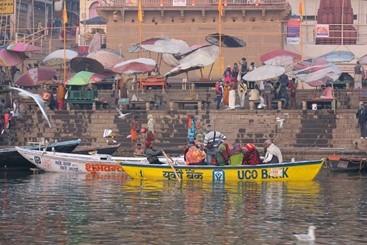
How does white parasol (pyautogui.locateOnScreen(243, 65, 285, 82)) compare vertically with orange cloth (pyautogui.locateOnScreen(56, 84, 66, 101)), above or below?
above

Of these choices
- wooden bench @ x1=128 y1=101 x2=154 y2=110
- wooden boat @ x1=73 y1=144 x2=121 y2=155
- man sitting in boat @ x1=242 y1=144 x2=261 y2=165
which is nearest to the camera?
man sitting in boat @ x1=242 y1=144 x2=261 y2=165

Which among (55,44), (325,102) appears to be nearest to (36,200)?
(325,102)

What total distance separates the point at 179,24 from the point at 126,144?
570 inches

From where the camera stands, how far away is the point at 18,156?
41000 mm

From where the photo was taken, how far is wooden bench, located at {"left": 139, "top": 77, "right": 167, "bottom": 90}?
50.5 meters

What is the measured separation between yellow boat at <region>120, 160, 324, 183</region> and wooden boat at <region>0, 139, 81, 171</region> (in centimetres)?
645

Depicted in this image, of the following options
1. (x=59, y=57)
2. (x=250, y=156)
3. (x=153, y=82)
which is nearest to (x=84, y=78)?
(x=153, y=82)

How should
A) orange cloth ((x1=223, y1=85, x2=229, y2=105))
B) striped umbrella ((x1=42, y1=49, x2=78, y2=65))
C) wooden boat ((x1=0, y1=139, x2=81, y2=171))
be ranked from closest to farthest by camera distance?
1. wooden boat ((x1=0, y1=139, x2=81, y2=171))
2. orange cloth ((x1=223, y1=85, x2=229, y2=105))
3. striped umbrella ((x1=42, y1=49, x2=78, y2=65))

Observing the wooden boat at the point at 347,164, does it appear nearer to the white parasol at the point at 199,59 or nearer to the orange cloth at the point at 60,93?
the white parasol at the point at 199,59

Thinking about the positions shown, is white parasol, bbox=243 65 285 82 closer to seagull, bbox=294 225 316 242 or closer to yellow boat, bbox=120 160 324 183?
yellow boat, bbox=120 160 324 183

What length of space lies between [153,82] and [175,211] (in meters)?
23.0

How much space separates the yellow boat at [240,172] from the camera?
35.3 metres

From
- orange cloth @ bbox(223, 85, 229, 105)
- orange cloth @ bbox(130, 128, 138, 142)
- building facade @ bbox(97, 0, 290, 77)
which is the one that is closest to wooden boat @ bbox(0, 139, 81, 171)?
orange cloth @ bbox(130, 128, 138, 142)

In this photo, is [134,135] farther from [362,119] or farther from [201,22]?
[201,22]
